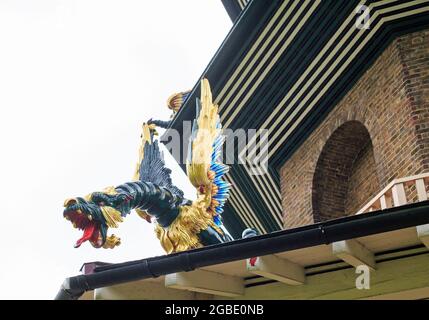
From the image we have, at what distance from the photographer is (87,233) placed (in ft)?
27.2

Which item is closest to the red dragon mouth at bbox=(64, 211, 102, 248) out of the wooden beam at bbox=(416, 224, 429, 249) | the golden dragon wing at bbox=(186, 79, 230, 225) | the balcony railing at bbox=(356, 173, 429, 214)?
the golden dragon wing at bbox=(186, 79, 230, 225)

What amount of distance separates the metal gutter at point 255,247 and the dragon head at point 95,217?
134cm

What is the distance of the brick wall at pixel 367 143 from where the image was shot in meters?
9.92

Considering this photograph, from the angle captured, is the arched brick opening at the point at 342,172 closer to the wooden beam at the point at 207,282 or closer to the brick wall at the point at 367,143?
the brick wall at the point at 367,143

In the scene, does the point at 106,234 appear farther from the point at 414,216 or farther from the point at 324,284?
the point at 414,216

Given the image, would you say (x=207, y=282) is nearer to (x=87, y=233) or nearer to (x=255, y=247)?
(x=255, y=247)

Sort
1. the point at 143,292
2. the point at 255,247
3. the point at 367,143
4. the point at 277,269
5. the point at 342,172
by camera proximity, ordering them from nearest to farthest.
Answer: the point at 255,247 < the point at 277,269 < the point at 143,292 < the point at 367,143 < the point at 342,172

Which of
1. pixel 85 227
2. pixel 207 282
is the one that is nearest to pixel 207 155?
Result: pixel 85 227

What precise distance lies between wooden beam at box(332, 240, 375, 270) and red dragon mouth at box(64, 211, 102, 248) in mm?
3182

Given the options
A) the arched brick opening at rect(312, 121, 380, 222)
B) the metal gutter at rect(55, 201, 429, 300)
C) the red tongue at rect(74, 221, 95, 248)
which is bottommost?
the metal gutter at rect(55, 201, 429, 300)

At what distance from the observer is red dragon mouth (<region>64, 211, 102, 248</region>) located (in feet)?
27.0

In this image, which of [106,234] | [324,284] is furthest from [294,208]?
[324,284]

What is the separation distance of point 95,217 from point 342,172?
15.8 ft

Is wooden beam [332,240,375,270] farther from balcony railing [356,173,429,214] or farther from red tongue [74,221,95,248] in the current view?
red tongue [74,221,95,248]
